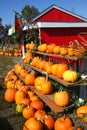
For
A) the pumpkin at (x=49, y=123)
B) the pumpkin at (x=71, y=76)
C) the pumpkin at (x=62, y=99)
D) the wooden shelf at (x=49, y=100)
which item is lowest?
the pumpkin at (x=49, y=123)

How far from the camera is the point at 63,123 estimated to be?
229 inches

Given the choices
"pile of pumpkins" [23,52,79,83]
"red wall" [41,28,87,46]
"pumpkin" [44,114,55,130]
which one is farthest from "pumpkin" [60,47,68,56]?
"red wall" [41,28,87,46]

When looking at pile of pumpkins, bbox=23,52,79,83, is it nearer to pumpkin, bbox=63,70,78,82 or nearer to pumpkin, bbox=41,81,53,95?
pumpkin, bbox=63,70,78,82

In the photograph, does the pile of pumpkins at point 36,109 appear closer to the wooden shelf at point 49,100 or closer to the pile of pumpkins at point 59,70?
the wooden shelf at point 49,100

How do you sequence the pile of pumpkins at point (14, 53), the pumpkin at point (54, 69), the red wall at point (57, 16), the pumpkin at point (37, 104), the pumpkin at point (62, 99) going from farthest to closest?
the pile of pumpkins at point (14, 53) < the red wall at point (57, 16) < the pumpkin at point (54, 69) < the pumpkin at point (37, 104) < the pumpkin at point (62, 99)

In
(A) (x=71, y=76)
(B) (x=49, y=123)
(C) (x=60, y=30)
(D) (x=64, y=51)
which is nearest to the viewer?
(B) (x=49, y=123)

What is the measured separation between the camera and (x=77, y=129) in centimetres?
539

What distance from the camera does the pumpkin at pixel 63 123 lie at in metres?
5.75

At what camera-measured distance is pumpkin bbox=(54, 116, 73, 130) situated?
5.75 meters

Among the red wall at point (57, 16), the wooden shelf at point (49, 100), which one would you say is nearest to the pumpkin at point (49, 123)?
the wooden shelf at point (49, 100)

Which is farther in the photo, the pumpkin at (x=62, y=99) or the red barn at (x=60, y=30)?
the red barn at (x=60, y=30)

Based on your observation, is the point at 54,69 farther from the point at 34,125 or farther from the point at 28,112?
the point at 34,125

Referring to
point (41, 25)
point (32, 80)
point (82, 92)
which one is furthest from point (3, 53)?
point (82, 92)

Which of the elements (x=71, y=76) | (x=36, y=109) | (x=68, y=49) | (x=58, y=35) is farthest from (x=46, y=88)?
(x=58, y=35)
